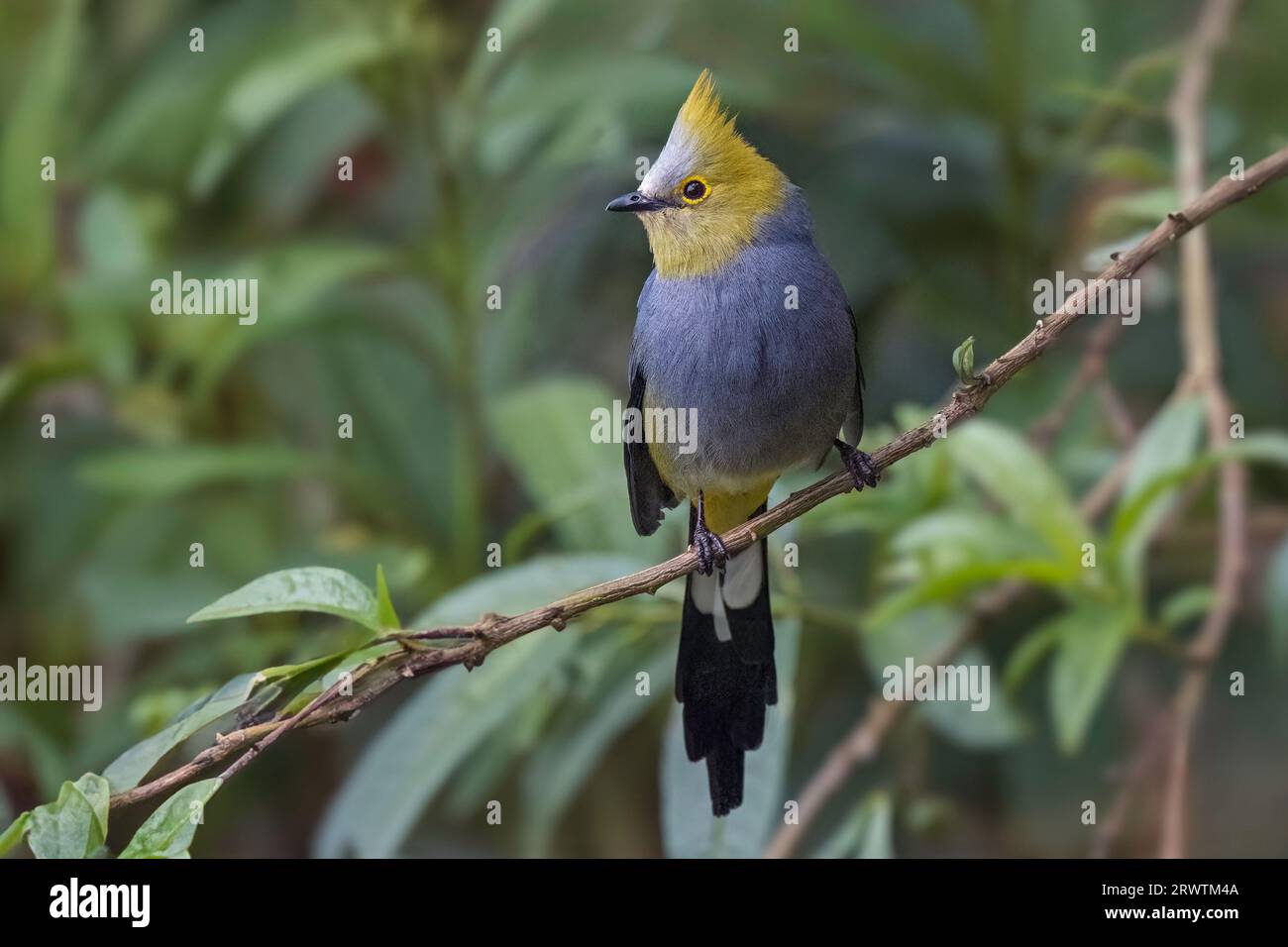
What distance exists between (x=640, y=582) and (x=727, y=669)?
25.5 inches

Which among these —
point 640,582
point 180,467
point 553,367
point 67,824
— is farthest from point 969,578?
point 180,467

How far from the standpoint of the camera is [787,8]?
132 inches

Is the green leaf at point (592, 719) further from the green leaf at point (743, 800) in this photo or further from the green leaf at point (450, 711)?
the green leaf at point (743, 800)

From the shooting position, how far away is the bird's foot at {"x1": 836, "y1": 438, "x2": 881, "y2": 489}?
191 centimetres

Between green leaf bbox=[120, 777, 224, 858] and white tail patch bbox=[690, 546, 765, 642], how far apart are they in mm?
1025

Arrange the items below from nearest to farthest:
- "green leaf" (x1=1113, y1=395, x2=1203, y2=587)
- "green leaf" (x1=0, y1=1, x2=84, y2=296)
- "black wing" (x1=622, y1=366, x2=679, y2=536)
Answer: "black wing" (x1=622, y1=366, x2=679, y2=536)
"green leaf" (x1=1113, y1=395, x2=1203, y2=587)
"green leaf" (x1=0, y1=1, x2=84, y2=296)

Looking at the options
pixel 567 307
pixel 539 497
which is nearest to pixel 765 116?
pixel 567 307

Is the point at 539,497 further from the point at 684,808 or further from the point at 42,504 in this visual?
the point at 42,504

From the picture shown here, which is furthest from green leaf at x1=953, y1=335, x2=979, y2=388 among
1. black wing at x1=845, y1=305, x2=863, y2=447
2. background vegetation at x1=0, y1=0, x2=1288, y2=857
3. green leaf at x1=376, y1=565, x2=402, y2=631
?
background vegetation at x1=0, y1=0, x2=1288, y2=857

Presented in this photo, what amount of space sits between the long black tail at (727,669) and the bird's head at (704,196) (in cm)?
57

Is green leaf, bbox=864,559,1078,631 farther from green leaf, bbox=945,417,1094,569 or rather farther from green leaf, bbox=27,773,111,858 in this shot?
green leaf, bbox=27,773,111,858

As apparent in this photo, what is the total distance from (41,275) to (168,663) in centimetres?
113

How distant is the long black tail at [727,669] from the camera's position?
2.11 metres

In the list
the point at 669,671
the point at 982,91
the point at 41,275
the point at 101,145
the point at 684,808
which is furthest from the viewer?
the point at 101,145
